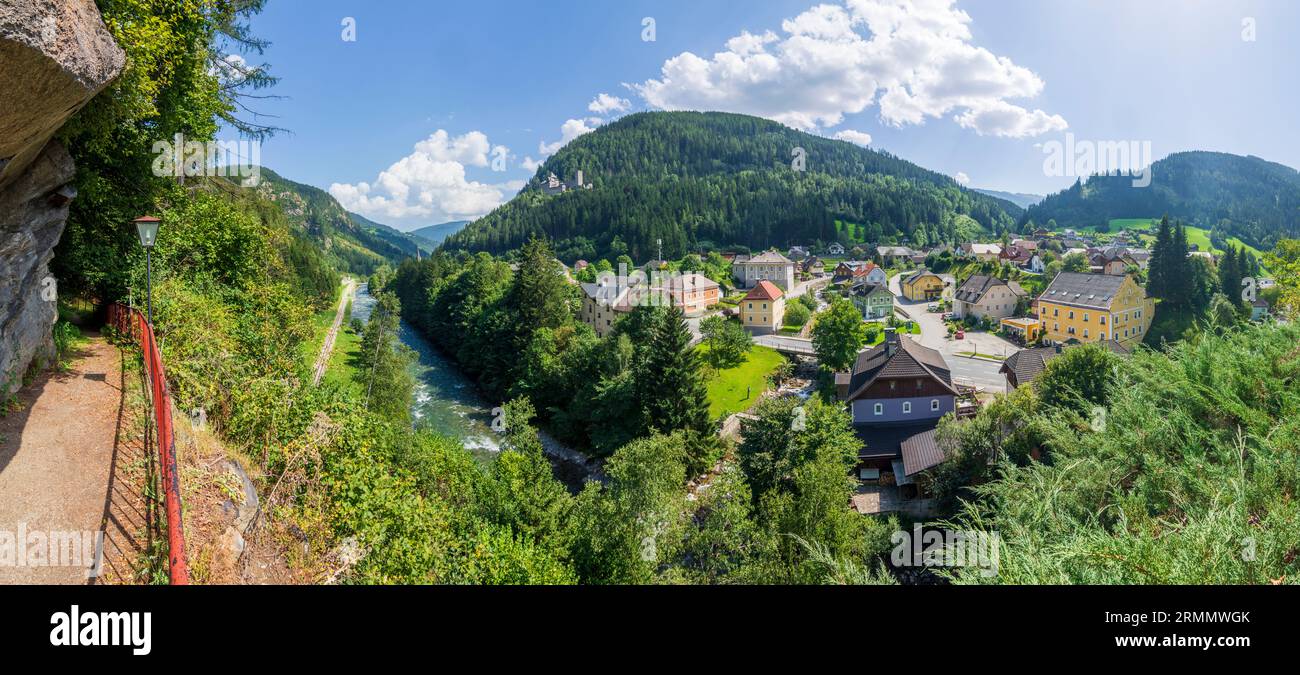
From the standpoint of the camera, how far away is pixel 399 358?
3753cm

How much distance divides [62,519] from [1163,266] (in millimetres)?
75619

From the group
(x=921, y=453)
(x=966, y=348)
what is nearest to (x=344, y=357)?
(x=921, y=453)

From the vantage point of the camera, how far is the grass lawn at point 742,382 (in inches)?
1454

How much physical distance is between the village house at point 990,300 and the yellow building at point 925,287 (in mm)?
16588

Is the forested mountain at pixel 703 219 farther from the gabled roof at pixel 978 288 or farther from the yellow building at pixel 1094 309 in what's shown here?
the yellow building at pixel 1094 309

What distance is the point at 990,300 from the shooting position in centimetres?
6253

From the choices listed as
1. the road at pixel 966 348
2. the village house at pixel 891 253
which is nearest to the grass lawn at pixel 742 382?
the road at pixel 966 348

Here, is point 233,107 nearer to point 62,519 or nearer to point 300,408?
point 300,408

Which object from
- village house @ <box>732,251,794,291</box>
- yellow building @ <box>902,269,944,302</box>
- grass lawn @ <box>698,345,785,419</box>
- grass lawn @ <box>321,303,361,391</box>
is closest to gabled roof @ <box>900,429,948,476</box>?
grass lawn @ <box>698,345,785,419</box>

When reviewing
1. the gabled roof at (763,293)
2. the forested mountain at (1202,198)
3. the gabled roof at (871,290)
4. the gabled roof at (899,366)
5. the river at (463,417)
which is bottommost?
the river at (463,417)

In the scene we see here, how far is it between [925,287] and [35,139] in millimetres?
88488

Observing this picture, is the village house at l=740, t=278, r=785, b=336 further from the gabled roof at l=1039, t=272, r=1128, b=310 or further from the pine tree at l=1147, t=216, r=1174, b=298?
the pine tree at l=1147, t=216, r=1174, b=298

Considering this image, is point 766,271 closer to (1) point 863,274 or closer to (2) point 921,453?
(1) point 863,274
